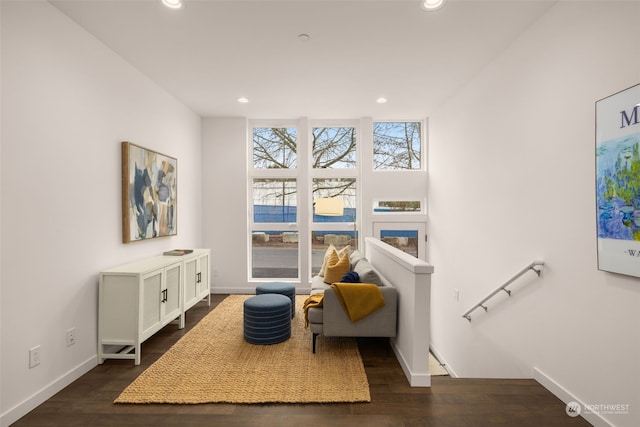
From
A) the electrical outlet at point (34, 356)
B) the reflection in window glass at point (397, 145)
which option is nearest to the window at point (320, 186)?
the reflection in window glass at point (397, 145)

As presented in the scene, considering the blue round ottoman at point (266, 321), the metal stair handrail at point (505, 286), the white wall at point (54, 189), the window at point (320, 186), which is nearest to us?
the white wall at point (54, 189)

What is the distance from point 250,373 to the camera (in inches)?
101

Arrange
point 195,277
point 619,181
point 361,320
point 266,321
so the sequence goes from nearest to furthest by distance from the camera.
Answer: point 619,181, point 361,320, point 266,321, point 195,277

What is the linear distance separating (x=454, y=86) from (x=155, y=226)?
154 inches

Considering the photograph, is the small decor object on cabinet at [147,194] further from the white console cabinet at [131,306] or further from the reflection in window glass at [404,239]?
the reflection in window glass at [404,239]

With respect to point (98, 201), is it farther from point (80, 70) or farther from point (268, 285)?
point (268, 285)

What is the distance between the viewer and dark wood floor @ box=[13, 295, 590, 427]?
2.00 m

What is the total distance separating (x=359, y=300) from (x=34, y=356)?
2.35m

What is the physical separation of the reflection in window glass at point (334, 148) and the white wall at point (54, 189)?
9.40ft

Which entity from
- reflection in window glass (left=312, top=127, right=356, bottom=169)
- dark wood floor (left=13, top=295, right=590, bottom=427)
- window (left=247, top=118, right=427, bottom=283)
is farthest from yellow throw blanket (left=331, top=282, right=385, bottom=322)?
reflection in window glass (left=312, top=127, right=356, bottom=169)

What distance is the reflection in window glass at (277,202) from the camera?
5359mm

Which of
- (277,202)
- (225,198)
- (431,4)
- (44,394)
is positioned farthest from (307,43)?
(44,394)

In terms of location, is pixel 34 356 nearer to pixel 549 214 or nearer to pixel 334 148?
pixel 549 214

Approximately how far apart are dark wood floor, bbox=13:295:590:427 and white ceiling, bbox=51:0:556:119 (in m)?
2.81
